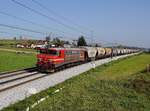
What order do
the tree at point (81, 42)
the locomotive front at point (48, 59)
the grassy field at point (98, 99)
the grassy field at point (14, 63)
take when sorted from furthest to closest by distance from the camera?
the tree at point (81, 42), the grassy field at point (14, 63), the locomotive front at point (48, 59), the grassy field at point (98, 99)

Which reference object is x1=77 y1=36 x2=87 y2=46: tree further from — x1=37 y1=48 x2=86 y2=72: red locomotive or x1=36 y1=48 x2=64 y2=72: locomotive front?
x1=36 y1=48 x2=64 y2=72: locomotive front

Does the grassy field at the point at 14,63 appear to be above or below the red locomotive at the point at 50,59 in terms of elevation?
below

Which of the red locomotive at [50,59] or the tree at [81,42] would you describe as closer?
the red locomotive at [50,59]

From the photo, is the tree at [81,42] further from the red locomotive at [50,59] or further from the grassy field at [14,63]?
the red locomotive at [50,59]

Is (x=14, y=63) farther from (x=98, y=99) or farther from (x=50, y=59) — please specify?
(x=98, y=99)

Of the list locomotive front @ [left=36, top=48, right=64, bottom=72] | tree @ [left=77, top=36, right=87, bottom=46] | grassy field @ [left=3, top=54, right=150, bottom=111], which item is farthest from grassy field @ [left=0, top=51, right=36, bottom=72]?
tree @ [left=77, top=36, right=87, bottom=46]

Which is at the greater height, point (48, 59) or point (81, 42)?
point (48, 59)

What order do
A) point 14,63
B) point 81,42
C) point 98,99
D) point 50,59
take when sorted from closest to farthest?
1. point 98,99
2. point 50,59
3. point 14,63
4. point 81,42

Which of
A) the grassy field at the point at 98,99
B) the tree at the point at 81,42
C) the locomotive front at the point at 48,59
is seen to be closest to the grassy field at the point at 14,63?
the locomotive front at the point at 48,59

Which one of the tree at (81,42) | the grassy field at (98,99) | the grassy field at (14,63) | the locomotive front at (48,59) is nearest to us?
the grassy field at (98,99)

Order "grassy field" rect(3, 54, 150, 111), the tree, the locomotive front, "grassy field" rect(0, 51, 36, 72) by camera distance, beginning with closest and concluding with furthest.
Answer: "grassy field" rect(3, 54, 150, 111)
the locomotive front
"grassy field" rect(0, 51, 36, 72)
the tree

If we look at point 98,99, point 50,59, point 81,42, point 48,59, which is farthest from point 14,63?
point 81,42

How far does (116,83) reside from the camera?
2242 cm

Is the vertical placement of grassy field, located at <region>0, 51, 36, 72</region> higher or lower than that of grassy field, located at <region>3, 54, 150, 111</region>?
lower
